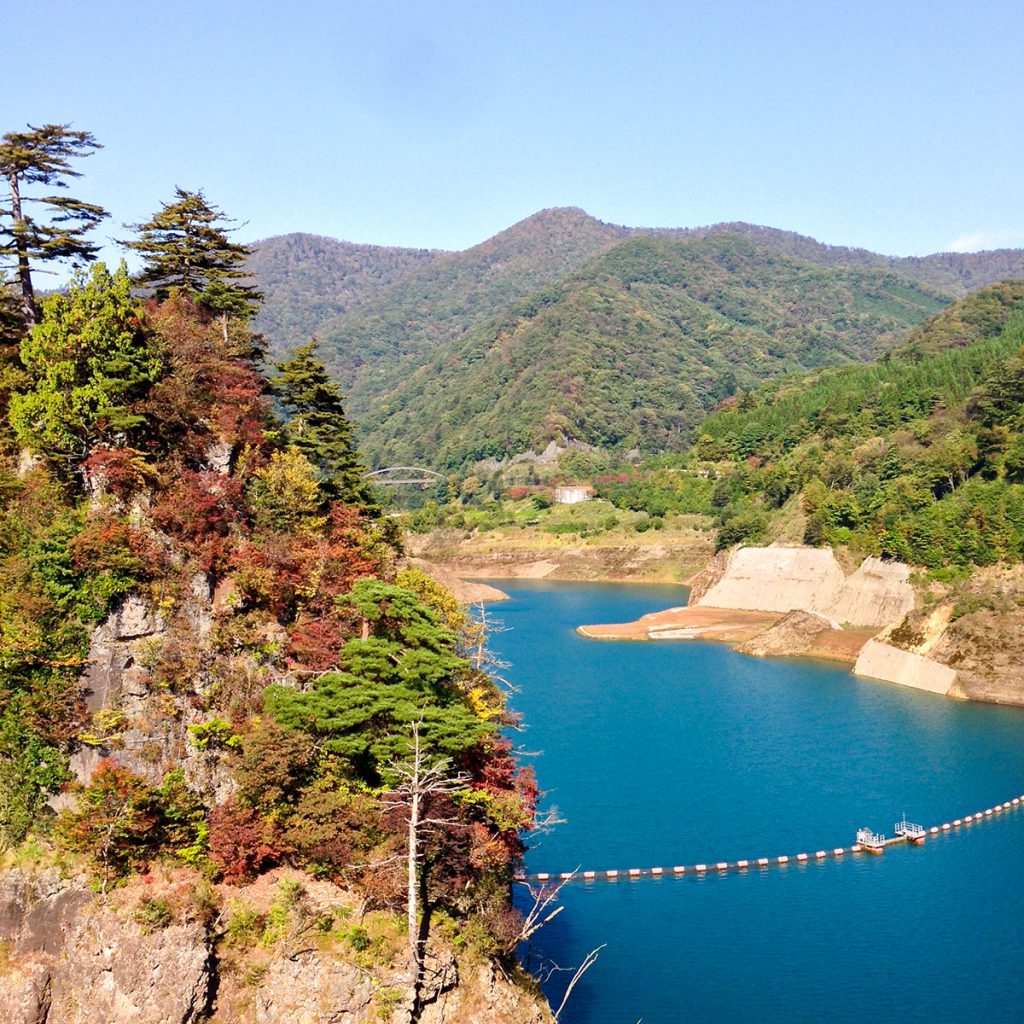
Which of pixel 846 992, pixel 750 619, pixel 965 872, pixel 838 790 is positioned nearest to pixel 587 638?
pixel 750 619

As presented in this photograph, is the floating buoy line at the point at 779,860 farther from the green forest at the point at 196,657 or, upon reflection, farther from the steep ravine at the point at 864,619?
the steep ravine at the point at 864,619

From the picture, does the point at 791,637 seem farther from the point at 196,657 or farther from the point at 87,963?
the point at 87,963

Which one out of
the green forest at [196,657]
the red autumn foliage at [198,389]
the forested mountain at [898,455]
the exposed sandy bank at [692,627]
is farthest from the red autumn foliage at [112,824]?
the exposed sandy bank at [692,627]

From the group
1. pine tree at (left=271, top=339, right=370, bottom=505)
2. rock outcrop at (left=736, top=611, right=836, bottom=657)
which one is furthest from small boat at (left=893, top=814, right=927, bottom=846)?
rock outcrop at (left=736, top=611, right=836, bottom=657)

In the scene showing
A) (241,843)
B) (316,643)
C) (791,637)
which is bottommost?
(791,637)

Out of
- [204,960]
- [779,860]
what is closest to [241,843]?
[204,960]
